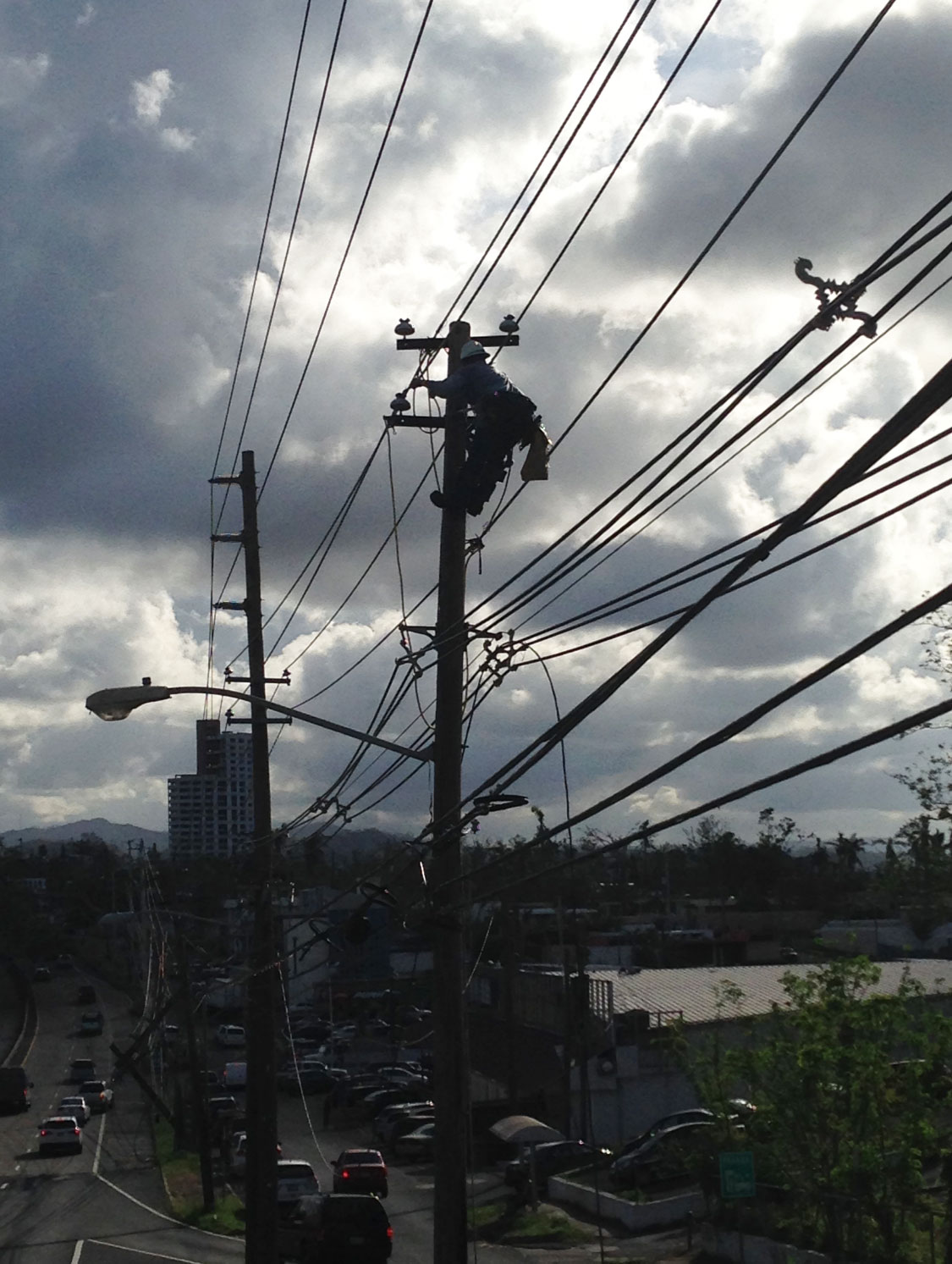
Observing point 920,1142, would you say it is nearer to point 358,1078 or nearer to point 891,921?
point 358,1078

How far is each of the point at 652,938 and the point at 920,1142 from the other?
67658mm

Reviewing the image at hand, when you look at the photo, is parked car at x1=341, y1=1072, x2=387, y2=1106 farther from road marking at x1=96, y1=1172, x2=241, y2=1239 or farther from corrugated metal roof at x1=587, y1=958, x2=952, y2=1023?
road marking at x1=96, y1=1172, x2=241, y2=1239

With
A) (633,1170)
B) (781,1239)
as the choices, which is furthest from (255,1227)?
(633,1170)

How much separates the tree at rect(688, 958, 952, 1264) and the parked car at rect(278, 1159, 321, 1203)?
56.5 feet

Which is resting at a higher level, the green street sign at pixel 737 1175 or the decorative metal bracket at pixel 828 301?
the decorative metal bracket at pixel 828 301

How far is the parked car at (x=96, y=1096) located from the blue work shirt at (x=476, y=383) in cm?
5950

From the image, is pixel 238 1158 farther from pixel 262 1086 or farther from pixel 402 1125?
pixel 262 1086

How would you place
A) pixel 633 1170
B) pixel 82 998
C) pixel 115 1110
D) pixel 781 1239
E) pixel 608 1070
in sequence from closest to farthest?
pixel 781 1239, pixel 633 1170, pixel 608 1070, pixel 115 1110, pixel 82 998

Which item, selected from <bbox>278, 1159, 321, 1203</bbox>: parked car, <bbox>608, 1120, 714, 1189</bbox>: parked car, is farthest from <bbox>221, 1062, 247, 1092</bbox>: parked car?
<bbox>608, 1120, 714, 1189</bbox>: parked car

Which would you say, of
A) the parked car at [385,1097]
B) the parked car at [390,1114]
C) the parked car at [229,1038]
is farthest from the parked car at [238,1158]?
the parked car at [229,1038]

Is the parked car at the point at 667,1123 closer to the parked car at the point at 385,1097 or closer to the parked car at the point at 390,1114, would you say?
the parked car at the point at 390,1114

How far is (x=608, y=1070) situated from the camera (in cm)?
4412

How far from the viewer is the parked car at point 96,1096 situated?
66625 millimetres

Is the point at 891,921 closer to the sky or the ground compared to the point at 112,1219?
closer to the sky
